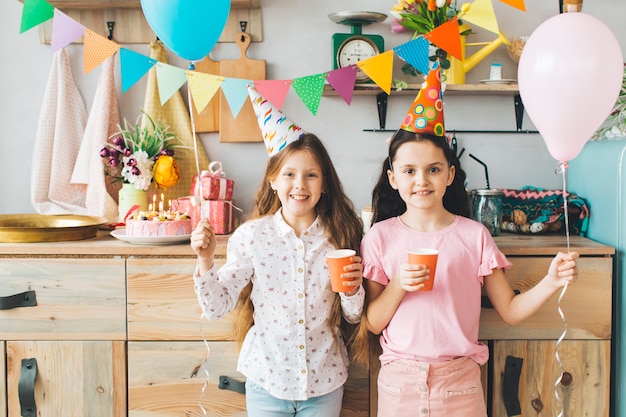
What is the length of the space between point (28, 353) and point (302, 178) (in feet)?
3.11

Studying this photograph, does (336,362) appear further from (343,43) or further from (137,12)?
(137,12)

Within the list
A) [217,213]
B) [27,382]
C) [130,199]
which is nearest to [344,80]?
[217,213]

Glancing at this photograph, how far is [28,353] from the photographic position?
5.95 ft

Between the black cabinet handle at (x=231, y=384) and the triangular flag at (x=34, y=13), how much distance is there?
1.16 metres

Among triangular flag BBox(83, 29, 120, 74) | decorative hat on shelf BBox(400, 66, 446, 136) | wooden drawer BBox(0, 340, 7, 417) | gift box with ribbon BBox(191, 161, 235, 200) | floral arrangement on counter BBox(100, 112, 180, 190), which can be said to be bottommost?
wooden drawer BBox(0, 340, 7, 417)

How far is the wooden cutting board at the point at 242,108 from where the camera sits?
2266mm

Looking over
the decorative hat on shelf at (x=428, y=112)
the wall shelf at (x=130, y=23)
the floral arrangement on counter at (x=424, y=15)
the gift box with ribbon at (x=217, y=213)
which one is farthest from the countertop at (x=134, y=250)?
the wall shelf at (x=130, y=23)

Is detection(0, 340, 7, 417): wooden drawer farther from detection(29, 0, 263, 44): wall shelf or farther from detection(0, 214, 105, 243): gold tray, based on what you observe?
detection(29, 0, 263, 44): wall shelf

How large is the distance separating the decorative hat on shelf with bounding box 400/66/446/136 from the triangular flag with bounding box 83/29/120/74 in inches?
36.6

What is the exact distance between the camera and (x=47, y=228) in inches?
73.1

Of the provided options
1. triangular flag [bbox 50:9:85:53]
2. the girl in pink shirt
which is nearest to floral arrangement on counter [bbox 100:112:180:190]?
triangular flag [bbox 50:9:85:53]

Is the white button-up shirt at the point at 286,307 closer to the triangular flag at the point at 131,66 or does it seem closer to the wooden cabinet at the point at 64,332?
the wooden cabinet at the point at 64,332

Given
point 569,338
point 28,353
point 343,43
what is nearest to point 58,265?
point 28,353

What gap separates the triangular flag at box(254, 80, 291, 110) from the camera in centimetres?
201
